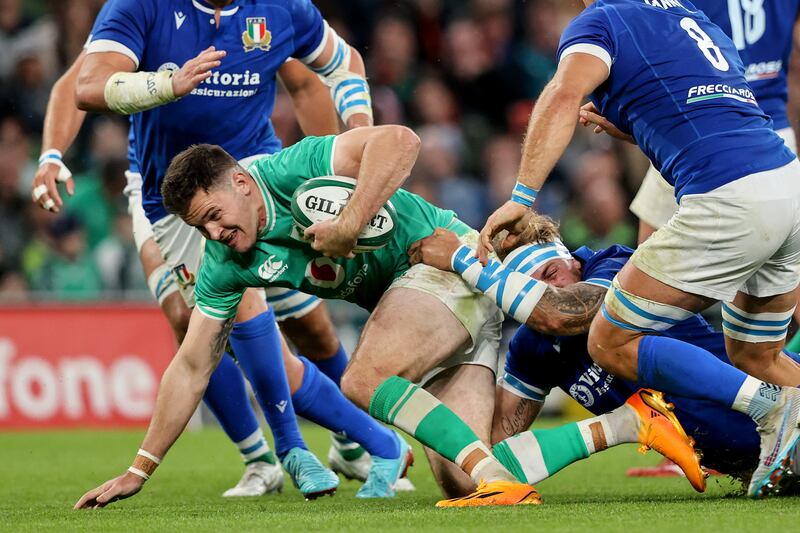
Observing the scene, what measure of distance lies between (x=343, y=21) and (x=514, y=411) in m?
7.84

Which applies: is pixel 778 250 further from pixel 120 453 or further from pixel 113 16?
pixel 120 453

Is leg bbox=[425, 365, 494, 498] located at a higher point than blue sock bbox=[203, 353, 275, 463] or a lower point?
higher

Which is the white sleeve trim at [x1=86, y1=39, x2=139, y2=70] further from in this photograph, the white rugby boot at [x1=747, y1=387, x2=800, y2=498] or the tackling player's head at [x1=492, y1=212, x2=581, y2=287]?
the white rugby boot at [x1=747, y1=387, x2=800, y2=498]

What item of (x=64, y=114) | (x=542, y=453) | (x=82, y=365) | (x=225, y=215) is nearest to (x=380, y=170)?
(x=225, y=215)

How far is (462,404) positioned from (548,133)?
1270 mm

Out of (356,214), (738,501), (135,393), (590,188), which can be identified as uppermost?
(356,214)

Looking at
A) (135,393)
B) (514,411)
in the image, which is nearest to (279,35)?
(514,411)

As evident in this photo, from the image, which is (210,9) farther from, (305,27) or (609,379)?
(609,379)

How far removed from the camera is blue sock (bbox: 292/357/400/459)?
19.5 ft

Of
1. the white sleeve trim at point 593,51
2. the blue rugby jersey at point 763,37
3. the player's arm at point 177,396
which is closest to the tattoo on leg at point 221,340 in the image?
the player's arm at point 177,396

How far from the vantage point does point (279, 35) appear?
608 centimetres

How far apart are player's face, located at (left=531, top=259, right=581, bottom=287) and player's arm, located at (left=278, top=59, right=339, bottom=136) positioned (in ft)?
A: 6.82

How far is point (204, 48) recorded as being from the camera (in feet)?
19.5

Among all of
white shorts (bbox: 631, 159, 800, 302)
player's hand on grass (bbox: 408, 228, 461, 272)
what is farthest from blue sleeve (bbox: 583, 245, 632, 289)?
player's hand on grass (bbox: 408, 228, 461, 272)
